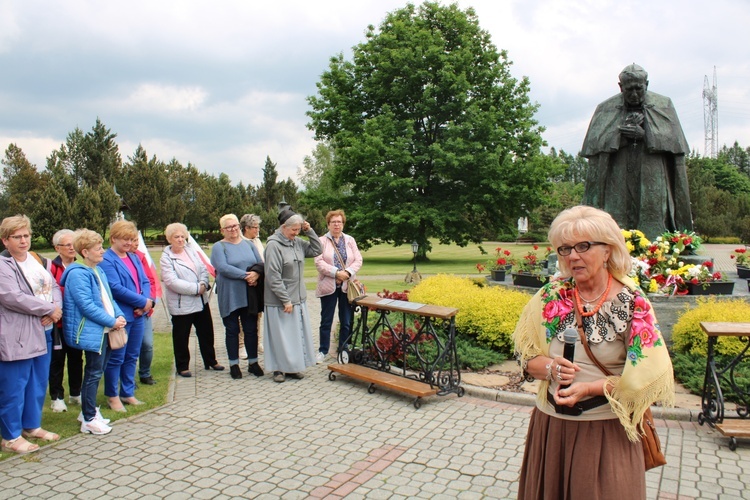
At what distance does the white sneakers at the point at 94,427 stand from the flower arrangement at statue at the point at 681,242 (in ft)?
22.1

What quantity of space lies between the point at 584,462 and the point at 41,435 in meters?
4.51

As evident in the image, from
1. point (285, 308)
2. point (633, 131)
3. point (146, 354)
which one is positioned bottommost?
point (146, 354)

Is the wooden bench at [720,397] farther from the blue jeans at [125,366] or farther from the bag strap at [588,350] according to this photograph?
the blue jeans at [125,366]

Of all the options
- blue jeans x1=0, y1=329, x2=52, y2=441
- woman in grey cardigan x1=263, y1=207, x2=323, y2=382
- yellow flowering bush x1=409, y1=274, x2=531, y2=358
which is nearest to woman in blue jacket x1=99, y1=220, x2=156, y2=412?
blue jeans x1=0, y1=329, x2=52, y2=441

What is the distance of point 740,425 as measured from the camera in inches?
180

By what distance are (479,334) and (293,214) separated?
2.90 metres

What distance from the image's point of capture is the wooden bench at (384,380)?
569 centimetres

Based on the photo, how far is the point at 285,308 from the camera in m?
6.66

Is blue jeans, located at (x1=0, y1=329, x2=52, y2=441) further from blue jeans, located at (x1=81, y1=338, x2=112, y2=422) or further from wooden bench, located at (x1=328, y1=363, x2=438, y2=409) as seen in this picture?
wooden bench, located at (x1=328, y1=363, x2=438, y2=409)

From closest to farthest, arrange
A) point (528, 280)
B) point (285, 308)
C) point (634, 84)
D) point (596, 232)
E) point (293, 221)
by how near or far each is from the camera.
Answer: point (596, 232) < point (285, 308) < point (293, 221) < point (634, 84) < point (528, 280)

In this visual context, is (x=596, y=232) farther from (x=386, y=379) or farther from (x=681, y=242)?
(x=681, y=242)

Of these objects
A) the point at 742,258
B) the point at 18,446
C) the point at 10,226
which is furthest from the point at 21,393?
the point at 742,258

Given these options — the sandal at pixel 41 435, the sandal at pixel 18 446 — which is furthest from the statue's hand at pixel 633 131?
the sandal at pixel 18 446

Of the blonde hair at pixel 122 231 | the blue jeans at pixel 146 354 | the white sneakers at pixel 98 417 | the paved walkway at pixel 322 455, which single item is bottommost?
the paved walkway at pixel 322 455
